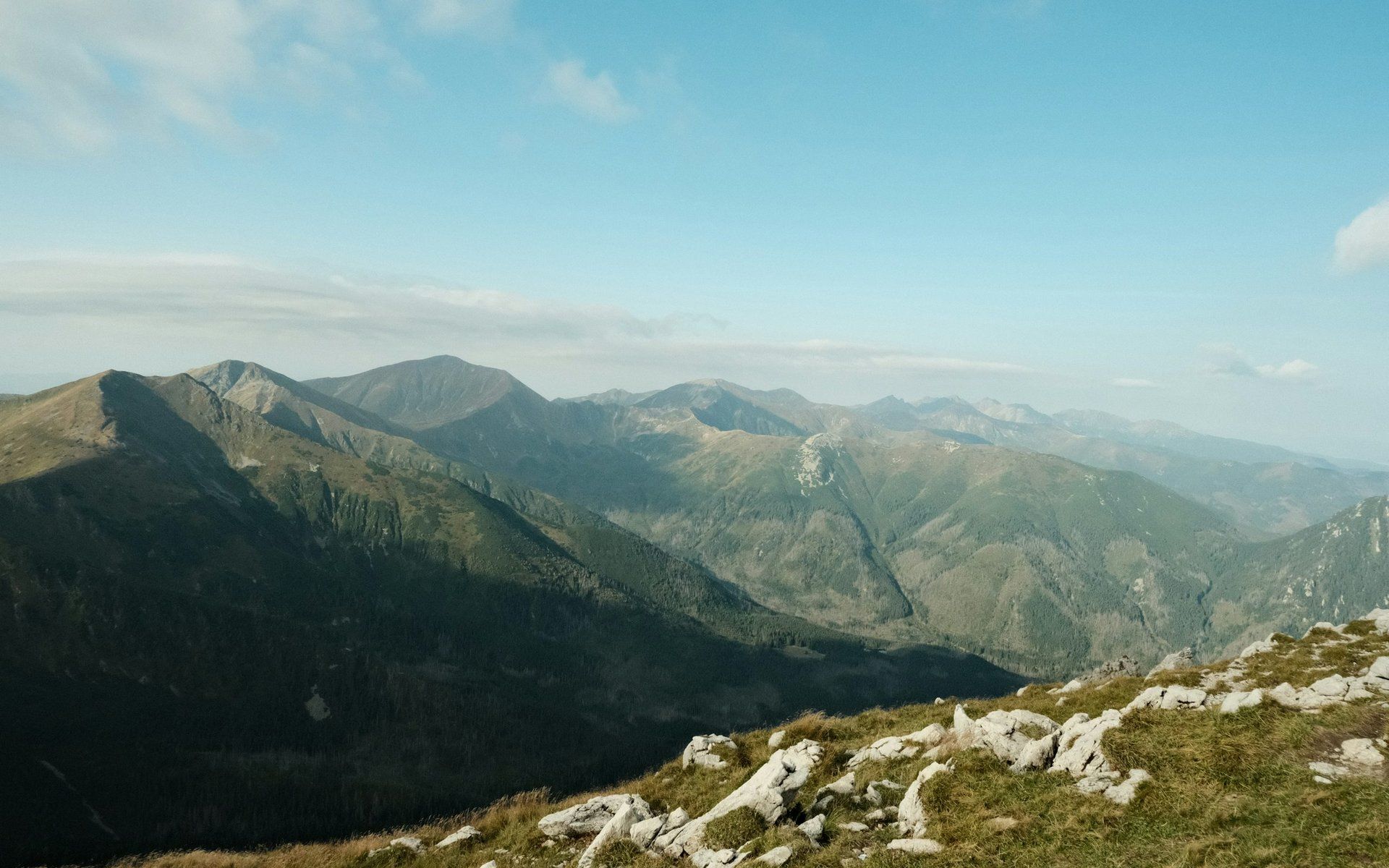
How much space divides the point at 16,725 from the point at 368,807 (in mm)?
98511

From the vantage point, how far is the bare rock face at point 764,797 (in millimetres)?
21078

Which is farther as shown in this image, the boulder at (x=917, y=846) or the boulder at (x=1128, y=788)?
the boulder at (x=1128, y=788)

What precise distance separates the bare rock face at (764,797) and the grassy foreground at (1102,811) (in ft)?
1.90

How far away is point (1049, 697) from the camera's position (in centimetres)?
3544

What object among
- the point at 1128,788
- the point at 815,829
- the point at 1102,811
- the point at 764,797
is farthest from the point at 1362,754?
the point at 764,797

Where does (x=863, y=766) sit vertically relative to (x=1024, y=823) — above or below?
below

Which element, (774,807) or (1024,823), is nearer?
(1024,823)

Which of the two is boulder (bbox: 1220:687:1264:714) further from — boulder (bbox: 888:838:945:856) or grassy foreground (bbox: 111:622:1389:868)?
boulder (bbox: 888:838:945:856)

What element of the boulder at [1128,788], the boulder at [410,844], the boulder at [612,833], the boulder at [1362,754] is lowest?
the boulder at [410,844]

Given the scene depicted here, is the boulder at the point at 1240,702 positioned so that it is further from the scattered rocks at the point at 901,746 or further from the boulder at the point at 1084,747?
the scattered rocks at the point at 901,746

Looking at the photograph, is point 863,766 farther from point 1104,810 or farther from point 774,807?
point 1104,810

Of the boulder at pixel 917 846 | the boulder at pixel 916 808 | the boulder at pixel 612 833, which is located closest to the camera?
the boulder at pixel 917 846

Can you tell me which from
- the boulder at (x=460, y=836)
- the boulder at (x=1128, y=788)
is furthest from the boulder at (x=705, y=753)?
the boulder at (x=1128, y=788)

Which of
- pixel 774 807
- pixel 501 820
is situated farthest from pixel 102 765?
pixel 774 807
